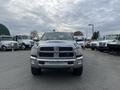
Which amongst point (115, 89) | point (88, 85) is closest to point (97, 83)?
point (88, 85)

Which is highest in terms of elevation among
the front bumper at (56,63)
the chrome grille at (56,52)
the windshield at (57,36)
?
the windshield at (57,36)

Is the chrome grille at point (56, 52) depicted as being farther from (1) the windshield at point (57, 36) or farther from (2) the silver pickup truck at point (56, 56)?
(1) the windshield at point (57, 36)

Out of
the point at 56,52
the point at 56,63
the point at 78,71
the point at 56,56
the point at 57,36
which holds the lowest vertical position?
the point at 78,71

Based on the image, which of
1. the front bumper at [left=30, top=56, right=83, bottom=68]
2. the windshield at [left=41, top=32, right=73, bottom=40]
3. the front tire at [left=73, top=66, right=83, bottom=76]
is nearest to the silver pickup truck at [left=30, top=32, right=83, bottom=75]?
the front bumper at [left=30, top=56, right=83, bottom=68]

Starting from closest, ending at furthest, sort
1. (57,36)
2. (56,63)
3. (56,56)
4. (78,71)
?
(56,63)
(56,56)
(78,71)
(57,36)

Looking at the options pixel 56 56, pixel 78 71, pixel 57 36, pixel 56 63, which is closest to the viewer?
pixel 56 63

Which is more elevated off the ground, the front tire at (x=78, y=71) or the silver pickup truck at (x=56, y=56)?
the silver pickup truck at (x=56, y=56)

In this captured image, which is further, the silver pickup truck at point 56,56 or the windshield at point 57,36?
the windshield at point 57,36

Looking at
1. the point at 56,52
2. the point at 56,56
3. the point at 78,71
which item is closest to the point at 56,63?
the point at 56,56

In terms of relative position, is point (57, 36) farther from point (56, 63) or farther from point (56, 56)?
point (56, 63)

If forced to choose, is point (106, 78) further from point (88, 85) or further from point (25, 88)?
point (25, 88)

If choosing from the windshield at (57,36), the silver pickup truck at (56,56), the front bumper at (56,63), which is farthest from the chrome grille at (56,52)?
the windshield at (57,36)

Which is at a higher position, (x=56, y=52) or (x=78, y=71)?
(x=56, y=52)

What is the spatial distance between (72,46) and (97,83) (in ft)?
5.42
